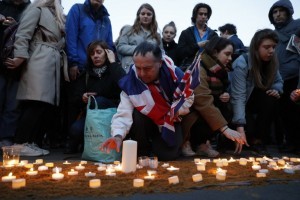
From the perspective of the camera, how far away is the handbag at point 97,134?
319cm

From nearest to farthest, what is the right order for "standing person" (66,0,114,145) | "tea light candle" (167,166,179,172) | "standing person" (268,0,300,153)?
"tea light candle" (167,166,179,172) → "standing person" (66,0,114,145) → "standing person" (268,0,300,153)

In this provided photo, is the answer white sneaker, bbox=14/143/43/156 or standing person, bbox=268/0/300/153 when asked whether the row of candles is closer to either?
white sneaker, bbox=14/143/43/156

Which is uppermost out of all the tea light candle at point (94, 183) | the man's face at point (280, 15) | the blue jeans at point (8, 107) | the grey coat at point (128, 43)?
the man's face at point (280, 15)

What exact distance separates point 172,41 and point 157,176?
3.20 metres

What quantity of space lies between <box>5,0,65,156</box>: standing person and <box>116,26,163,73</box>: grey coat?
0.91 m

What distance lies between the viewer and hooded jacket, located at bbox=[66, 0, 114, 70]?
13.1ft

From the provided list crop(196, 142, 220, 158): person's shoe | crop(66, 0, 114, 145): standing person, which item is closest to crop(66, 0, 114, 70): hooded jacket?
crop(66, 0, 114, 145): standing person

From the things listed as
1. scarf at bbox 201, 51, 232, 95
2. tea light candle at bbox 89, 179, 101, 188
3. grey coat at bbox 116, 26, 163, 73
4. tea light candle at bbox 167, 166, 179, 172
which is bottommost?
tea light candle at bbox 167, 166, 179, 172

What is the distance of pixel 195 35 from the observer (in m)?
4.76

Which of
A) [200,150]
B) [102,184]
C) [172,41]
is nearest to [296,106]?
[200,150]

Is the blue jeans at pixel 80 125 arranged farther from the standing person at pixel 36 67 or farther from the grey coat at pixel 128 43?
the grey coat at pixel 128 43

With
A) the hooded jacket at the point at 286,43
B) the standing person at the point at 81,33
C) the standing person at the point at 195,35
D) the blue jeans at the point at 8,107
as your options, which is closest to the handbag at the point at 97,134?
the standing person at the point at 81,33

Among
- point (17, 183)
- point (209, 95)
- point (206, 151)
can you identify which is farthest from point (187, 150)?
point (17, 183)

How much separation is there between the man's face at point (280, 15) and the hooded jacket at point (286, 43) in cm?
4
